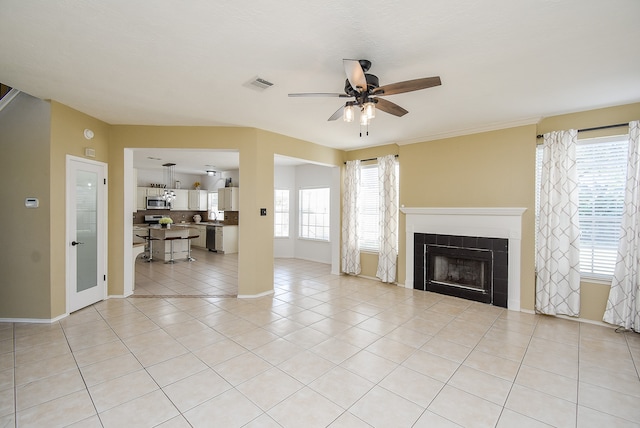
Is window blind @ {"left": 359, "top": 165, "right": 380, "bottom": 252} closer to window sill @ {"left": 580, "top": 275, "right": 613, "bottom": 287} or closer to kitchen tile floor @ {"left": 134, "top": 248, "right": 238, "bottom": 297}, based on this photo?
kitchen tile floor @ {"left": 134, "top": 248, "right": 238, "bottom": 297}

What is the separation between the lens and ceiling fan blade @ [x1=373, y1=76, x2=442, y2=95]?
2188 millimetres

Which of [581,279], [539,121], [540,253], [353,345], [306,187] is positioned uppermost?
[539,121]

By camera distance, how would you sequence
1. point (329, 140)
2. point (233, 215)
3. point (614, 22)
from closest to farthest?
point (614, 22) < point (329, 140) < point (233, 215)

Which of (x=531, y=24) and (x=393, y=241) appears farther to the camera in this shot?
(x=393, y=241)

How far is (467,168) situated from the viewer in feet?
15.0

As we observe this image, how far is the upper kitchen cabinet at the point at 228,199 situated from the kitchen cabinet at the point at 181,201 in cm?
148

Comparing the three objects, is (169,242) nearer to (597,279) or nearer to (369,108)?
(369,108)

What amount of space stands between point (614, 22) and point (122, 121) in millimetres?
5553

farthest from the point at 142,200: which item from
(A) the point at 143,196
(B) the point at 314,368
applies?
(B) the point at 314,368

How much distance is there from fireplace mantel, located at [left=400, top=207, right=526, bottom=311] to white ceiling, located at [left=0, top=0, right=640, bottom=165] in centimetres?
146

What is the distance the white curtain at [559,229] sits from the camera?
3.67 meters

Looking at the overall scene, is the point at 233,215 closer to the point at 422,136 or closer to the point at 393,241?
the point at 393,241

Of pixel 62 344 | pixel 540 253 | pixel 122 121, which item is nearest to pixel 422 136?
pixel 540 253

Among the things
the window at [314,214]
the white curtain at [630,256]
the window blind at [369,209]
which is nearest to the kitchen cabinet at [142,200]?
the window at [314,214]
